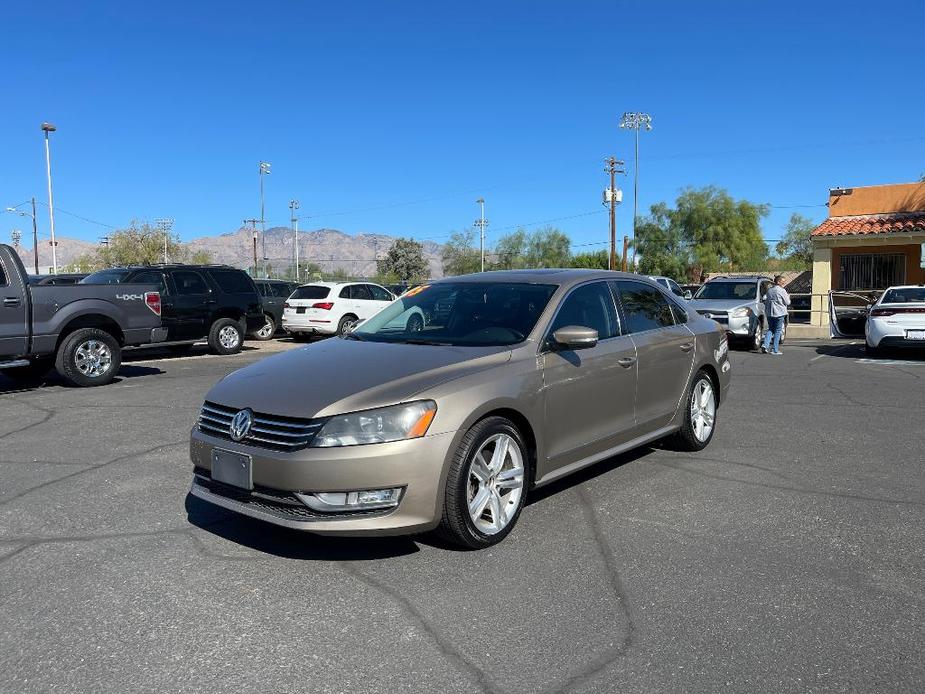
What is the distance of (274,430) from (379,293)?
16.7 meters

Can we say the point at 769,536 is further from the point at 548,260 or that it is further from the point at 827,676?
the point at 548,260

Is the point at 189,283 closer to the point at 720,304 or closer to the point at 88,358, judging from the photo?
the point at 88,358

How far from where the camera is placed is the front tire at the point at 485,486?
160 inches

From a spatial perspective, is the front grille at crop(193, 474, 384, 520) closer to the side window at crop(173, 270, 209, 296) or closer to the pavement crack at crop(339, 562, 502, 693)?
the pavement crack at crop(339, 562, 502, 693)

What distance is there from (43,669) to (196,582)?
89cm

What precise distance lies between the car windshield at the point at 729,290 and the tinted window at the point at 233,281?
35.9 feet

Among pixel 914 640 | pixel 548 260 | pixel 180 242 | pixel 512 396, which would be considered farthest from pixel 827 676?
pixel 548 260

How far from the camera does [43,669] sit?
3.05 meters

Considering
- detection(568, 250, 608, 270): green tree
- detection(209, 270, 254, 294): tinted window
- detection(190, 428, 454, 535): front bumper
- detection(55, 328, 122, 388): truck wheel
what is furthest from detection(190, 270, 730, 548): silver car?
detection(568, 250, 608, 270): green tree

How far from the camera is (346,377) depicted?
4254 mm

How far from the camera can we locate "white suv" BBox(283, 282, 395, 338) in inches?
741

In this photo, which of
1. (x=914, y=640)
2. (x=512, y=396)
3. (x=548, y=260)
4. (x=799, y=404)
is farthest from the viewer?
(x=548, y=260)

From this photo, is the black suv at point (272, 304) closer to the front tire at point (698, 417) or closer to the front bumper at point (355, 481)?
the front tire at point (698, 417)

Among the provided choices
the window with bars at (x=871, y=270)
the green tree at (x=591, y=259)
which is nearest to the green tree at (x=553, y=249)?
the green tree at (x=591, y=259)
